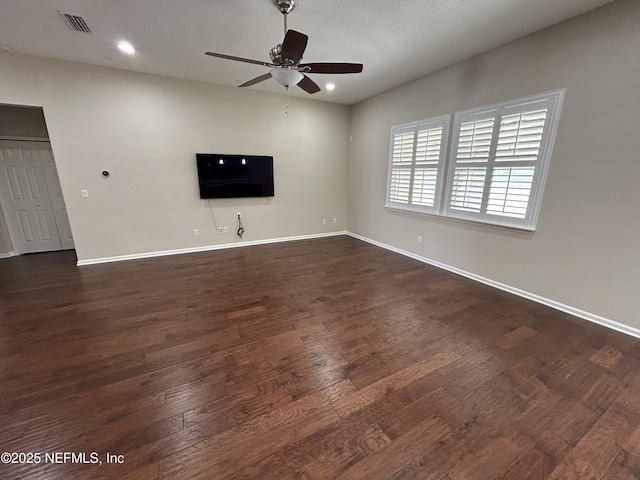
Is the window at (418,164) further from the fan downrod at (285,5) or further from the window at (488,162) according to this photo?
the fan downrod at (285,5)

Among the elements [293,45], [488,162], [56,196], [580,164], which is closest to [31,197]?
[56,196]

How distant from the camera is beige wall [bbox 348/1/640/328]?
235 centimetres

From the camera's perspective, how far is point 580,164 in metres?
2.63

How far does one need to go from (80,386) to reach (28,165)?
5.12m

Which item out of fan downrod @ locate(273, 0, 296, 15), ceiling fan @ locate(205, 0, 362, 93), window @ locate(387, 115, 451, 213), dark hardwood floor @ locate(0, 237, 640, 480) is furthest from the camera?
window @ locate(387, 115, 451, 213)

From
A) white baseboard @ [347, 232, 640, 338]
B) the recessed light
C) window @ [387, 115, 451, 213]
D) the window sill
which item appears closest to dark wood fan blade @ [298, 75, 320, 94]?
window @ [387, 115, 451, 213]

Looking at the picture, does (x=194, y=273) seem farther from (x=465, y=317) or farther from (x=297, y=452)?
(x=465, y=317)

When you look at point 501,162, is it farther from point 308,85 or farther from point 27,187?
point 27,187

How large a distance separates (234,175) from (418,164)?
3346mm

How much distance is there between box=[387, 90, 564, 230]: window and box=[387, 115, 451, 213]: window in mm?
15

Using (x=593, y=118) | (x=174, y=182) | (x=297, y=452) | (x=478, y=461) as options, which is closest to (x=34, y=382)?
(x=297, y=452)

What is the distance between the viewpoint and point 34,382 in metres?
1.84

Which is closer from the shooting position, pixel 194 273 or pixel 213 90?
pixel 194 273

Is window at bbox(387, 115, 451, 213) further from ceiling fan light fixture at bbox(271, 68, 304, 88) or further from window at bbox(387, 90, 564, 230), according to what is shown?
ceiling fan light fixture at bbox(271, 68, 304, 88)
